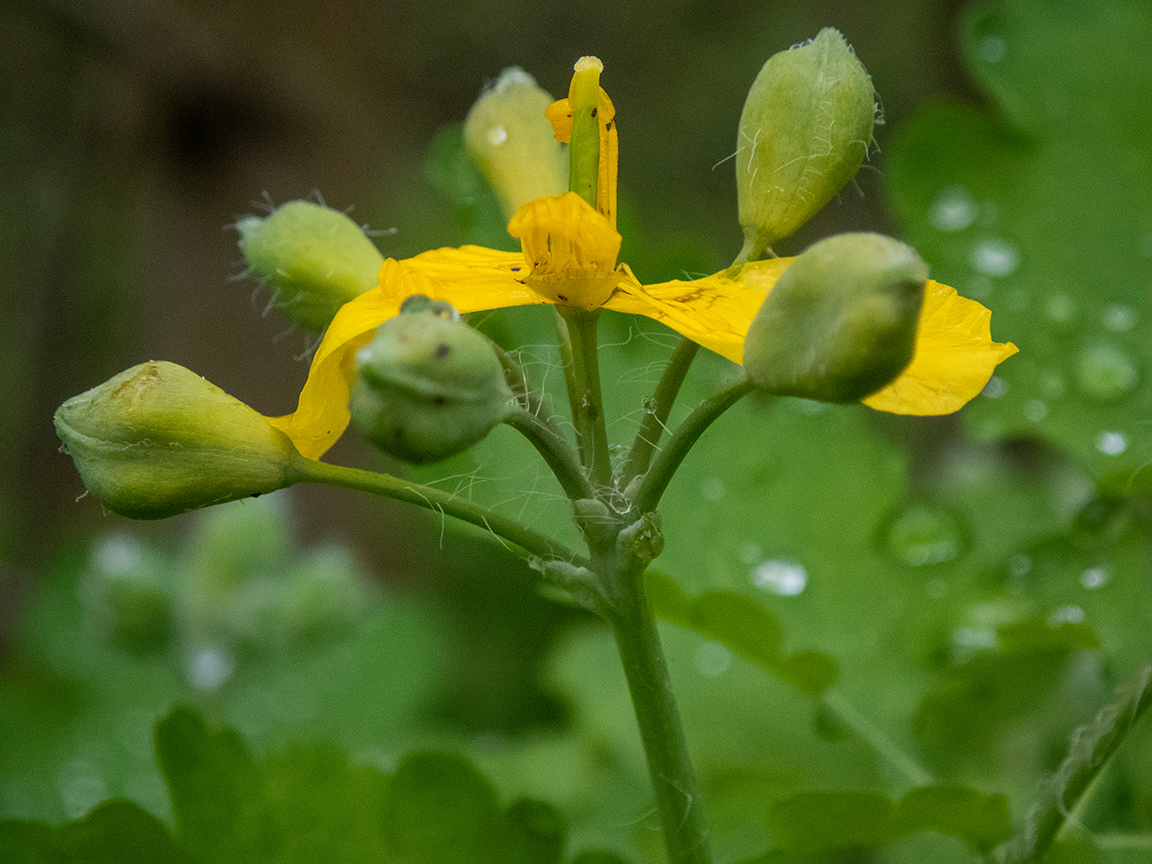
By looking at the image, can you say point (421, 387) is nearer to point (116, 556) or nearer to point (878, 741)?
point (878, 741)

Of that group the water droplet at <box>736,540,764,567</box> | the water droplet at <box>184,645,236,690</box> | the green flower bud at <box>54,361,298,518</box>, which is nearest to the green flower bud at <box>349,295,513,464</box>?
the green flower bud at <box>54,361,298,518</box>

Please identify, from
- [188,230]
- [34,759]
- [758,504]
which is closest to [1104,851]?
[758,504]

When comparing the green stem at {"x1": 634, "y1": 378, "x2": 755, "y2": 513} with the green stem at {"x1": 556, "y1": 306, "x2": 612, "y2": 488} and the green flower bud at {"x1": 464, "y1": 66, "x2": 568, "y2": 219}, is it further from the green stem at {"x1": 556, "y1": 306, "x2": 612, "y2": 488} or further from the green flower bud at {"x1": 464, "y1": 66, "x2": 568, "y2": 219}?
the green flower bud at {"x1": 464, "y1": 66, "x2": 568, "y2": 219}

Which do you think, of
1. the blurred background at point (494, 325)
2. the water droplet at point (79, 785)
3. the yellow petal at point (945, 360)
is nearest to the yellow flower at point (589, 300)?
the yellow petal at point (945, 360)

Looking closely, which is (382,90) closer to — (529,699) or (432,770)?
(529,699)

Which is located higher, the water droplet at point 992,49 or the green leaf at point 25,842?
the water droplet at point 992,49

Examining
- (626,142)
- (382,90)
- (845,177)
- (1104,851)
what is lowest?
(1104,851)

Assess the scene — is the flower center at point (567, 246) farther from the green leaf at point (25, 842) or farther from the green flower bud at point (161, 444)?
the green leaf at point (25, 842)
